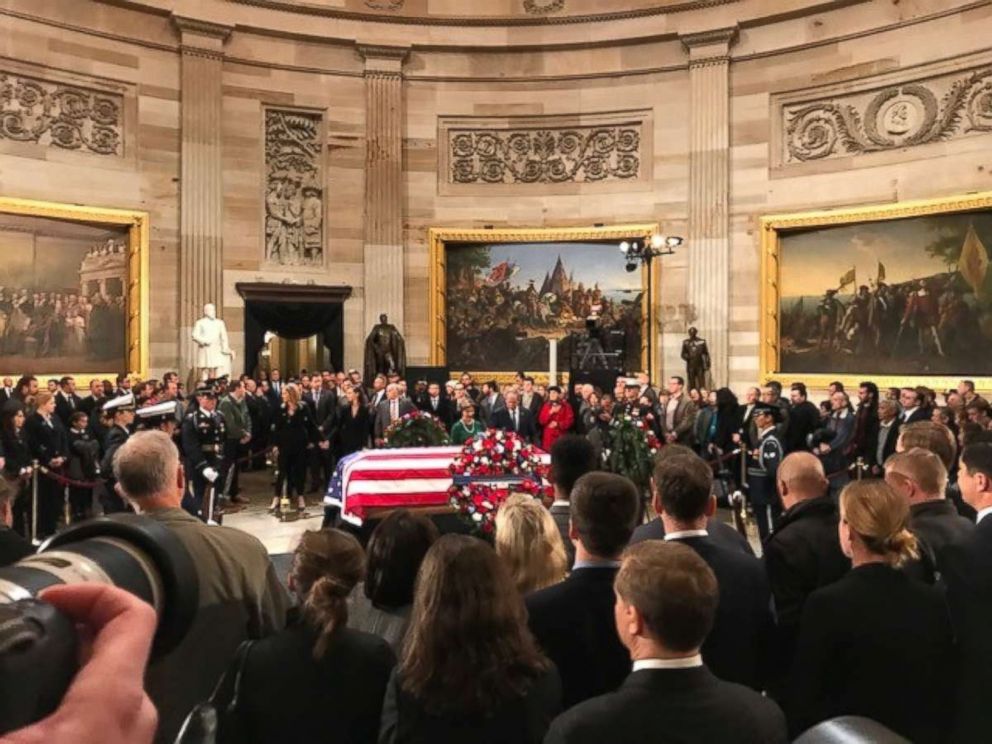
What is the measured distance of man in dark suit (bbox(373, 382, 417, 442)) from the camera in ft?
43.7

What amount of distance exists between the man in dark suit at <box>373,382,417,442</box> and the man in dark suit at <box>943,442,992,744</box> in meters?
Result: 10.3

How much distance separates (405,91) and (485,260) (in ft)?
14.3

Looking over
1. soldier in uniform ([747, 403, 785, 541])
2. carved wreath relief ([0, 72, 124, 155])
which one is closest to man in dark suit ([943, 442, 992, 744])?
soldier in uniform ([747, 403, 785, 541])

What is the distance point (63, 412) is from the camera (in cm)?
1269

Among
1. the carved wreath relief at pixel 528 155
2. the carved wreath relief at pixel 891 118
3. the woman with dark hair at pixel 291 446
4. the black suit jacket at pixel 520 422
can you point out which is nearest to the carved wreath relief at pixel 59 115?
the carved wreath relief at pixel 528 155

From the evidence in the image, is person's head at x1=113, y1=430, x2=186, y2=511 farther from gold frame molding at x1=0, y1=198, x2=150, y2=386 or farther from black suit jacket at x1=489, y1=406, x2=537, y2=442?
gold frame molding at x1=0, y1=198, x2=150, y2=386

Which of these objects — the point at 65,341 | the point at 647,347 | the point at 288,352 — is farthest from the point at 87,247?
the point at 647,347

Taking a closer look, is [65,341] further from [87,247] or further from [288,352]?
[288,352]

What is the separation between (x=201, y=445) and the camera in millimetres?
11000

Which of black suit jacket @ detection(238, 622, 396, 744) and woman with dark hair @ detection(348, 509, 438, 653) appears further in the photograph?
woman with dark hair @ detection(348, 509, 438, 653)

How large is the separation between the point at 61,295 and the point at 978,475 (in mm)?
16779

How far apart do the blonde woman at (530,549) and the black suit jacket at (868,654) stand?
3.15 feet

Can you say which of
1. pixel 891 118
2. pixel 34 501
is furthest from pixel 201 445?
pixel 891 118

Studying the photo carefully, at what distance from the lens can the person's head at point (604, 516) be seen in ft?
10.2
